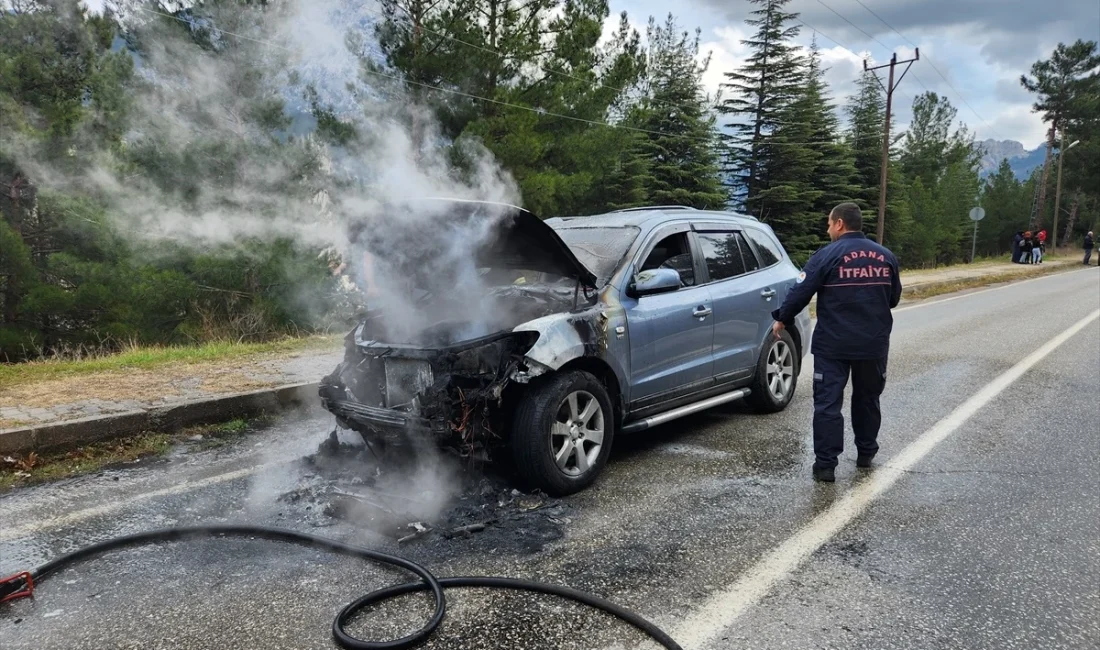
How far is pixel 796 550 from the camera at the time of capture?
11.2 feet

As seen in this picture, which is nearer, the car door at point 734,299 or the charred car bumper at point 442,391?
the charred car bumper at point 442,391

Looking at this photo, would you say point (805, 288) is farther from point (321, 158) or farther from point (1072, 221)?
point (1072, 221)

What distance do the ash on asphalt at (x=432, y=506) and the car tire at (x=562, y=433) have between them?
0.54 feet

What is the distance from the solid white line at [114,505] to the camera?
371 cm

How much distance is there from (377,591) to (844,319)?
10.9 feet

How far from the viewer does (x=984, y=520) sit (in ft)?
12.5

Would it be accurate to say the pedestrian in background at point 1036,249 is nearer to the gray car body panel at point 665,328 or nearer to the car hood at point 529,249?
the gray car body panel at point 665,328

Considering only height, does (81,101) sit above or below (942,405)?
above

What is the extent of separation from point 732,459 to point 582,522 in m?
1.57

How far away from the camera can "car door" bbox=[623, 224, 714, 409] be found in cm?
470

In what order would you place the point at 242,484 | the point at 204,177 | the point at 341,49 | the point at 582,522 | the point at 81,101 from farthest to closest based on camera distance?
the point at 81,101, the point at 204,177, the point at 341,49, the point at 242,484, the point at 582,522

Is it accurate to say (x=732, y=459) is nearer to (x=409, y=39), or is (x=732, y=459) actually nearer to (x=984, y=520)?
(x=984, y=520)

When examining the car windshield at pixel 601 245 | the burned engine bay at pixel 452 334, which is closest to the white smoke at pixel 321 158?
the burned engine bay at pixel 452 334

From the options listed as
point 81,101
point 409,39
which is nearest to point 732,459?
point 409,39
